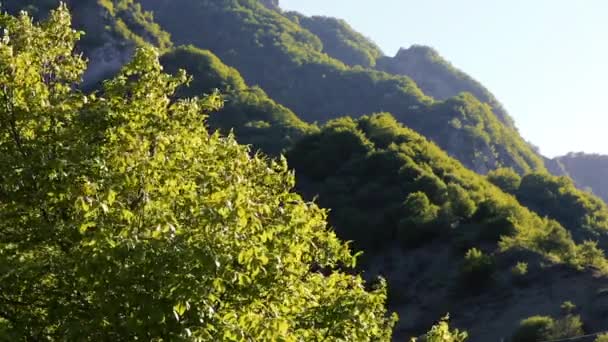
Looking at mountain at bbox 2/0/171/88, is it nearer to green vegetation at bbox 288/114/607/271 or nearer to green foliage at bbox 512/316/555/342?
green vegetation at bbox 288/114/607/271

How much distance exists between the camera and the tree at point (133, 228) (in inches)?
329

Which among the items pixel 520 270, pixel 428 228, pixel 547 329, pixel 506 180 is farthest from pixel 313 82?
pixel 547 329

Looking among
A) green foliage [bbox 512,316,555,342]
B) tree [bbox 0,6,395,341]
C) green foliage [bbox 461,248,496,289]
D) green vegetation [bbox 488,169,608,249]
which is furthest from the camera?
green vegetation [bbox 488,169,608,249]

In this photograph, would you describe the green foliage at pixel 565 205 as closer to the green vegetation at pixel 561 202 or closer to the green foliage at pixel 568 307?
the green vegetation at pixel 561 202

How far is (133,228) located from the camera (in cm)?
879

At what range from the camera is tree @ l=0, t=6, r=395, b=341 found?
329 inches

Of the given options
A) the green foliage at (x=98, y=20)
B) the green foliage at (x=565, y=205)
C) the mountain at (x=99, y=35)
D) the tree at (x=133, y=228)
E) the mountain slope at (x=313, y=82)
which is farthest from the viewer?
the mountain slope at (x=313, y=82)

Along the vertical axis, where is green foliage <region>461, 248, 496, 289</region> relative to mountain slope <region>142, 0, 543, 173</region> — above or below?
below

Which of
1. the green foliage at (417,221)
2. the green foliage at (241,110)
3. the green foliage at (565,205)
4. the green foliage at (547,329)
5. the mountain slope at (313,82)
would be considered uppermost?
the mountain slope at (313,82)

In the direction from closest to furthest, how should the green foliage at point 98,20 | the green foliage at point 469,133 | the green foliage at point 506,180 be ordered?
1. the green foliage at point 506,180
2. the green foliage at point 98,20
3. the green foliage at point 469,133

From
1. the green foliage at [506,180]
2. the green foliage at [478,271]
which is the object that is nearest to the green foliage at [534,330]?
the green foliage at [478,271]

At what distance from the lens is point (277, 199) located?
11.6m

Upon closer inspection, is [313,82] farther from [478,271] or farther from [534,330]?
[534,330]

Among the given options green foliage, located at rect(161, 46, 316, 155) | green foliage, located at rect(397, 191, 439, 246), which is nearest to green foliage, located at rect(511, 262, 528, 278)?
green foliage, located at rect(397, 191, 439, 246)
